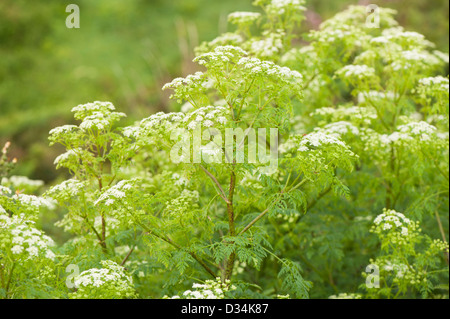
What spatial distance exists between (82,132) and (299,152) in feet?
6.01

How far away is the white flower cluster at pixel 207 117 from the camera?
324 cm

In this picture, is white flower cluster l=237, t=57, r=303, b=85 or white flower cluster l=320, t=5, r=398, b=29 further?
white flower cluster l=320, t=5, r=398, b=29

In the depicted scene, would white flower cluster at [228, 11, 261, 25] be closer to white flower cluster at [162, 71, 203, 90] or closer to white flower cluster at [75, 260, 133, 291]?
white flower cluster at [162, 71, 203, 90]

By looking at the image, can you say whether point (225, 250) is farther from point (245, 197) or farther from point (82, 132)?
point (82, 132)

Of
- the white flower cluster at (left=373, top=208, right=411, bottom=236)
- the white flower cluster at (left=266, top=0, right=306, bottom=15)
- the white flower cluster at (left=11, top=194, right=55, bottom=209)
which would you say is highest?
the white flower cluster at (left=266, top=0, right=306, bottom=15)

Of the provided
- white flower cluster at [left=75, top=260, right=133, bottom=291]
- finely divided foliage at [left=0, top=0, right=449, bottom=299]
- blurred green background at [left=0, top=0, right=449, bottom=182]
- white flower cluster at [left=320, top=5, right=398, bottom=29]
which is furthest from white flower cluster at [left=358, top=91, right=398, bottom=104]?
blurred green background at [left=0, top=0, right=449, bottom=182]

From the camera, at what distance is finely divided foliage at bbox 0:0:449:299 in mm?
3355

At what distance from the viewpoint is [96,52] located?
14.6 m

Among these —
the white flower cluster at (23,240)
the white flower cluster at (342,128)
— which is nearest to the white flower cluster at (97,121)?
the white flower cluster at (23,240)

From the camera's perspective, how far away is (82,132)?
3975 millimetres

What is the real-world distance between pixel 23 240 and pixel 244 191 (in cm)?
160

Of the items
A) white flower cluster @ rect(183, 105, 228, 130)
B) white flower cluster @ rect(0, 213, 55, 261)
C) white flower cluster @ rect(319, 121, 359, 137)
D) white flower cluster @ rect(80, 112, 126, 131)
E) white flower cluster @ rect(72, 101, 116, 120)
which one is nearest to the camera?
white flower cluster @ rect(0, 213, 55, 261)

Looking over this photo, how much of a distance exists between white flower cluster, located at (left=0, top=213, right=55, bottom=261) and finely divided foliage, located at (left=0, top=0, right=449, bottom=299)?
12 millimetres
